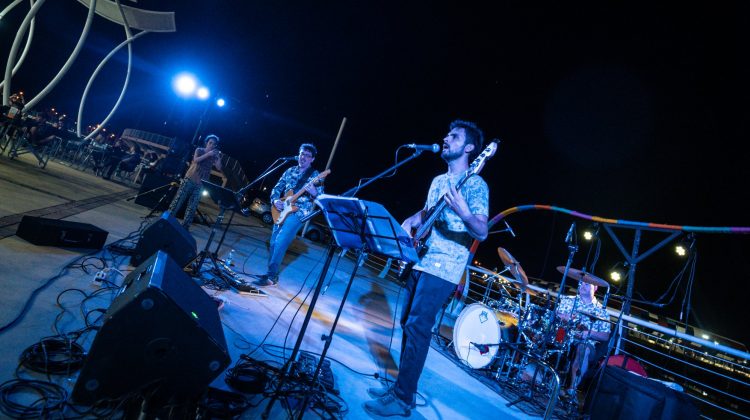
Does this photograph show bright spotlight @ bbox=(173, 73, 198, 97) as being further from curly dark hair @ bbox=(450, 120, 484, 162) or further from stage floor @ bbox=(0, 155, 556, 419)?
curly dark hair @ bbox=(450, 120, 484, 162)

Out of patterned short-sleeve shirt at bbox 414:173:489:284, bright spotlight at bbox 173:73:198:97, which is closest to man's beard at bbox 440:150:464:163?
patterned short-sleeve shirt at bbox 414:173:489:284

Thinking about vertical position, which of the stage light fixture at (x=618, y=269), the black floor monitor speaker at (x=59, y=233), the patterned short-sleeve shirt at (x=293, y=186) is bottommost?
the black floor monitor speaker at (x=59, y=233)

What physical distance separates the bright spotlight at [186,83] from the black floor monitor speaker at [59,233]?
25.6ft

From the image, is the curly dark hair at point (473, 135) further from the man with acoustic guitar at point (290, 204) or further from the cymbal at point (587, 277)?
the cymbal at point (587, 277)

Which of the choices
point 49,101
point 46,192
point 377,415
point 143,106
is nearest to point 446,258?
point 377,415

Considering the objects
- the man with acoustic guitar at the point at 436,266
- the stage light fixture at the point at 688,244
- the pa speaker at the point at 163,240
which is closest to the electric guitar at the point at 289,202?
the pa speaker at the point at 163,240

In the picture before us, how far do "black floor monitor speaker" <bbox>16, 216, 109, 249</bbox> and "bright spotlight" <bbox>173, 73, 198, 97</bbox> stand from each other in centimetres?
779

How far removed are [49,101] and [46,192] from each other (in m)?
27.1

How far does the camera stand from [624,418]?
3102mm

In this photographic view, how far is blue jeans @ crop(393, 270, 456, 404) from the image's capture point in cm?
276

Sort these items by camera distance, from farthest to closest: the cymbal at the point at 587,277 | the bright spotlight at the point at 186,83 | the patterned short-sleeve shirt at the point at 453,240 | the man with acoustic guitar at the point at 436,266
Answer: the bright spotlight at the point at 186,83 → the cymbal at the point at 587,277 → the patterned short-sleeve shirt at the point at 453,240 → the man with acoustic guitar at the point at 436,266

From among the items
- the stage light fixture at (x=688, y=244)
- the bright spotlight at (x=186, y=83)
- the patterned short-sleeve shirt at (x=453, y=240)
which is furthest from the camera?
the bright spotlight at (x=186, y=83)

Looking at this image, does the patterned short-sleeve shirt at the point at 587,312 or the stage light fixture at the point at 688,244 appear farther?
the patterned short-sleeve shirt at the point at 587,312

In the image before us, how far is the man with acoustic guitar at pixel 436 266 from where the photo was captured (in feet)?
8.79
